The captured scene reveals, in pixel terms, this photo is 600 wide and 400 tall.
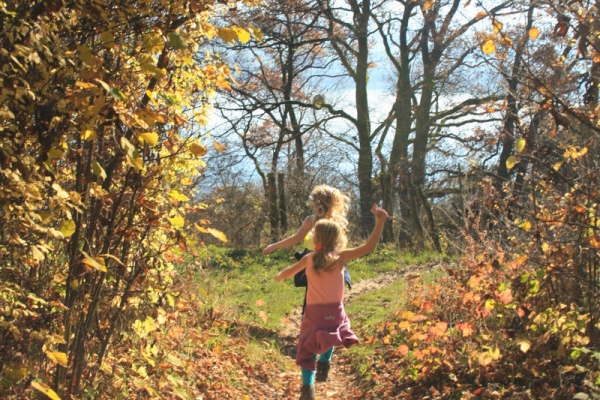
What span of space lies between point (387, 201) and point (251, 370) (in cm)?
1316

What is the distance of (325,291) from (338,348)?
11.8ft

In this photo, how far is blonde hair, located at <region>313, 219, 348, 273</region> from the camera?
4.94 m

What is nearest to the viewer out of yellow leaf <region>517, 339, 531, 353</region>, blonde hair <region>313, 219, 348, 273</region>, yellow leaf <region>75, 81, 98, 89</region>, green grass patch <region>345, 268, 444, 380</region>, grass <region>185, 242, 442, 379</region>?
yellow leaf <region>75, 81, 98, 89</region>

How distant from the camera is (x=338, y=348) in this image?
830cm

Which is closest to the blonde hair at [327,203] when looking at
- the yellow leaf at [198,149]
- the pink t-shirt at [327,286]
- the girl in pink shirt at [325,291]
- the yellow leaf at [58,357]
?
the girl in pink shirt at [325,291]

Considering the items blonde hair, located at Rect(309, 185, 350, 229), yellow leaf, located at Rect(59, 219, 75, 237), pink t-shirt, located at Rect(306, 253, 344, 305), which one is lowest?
pink t-shirt, located at Rect(306, 253, 344, 305)

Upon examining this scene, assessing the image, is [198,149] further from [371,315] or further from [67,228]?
[371,315]

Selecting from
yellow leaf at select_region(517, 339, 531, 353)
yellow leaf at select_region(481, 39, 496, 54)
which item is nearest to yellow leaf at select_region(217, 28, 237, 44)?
yellow leaf at select_region(481, 39, 496, 54)

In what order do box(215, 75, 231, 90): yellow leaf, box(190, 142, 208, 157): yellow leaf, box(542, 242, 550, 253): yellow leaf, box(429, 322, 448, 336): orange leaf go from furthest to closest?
box(429, 322, 448, 336): orange leaf, box(542, 242, 550, 253): yellow leaf, box(215, 75, 231, 90): yellow leaf, box(190, 142, 208, 157): yellow leaf

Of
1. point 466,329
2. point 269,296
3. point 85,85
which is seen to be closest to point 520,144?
point 466,329

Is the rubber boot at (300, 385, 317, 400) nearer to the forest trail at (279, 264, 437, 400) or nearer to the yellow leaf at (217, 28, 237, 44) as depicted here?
the forest trail at (279, 264, 437, 400)

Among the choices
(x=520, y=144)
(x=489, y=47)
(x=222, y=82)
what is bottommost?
(x=520, y=144)

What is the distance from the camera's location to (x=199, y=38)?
3.37 meters

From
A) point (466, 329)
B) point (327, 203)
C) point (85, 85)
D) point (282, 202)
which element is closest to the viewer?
point (85, 85)
